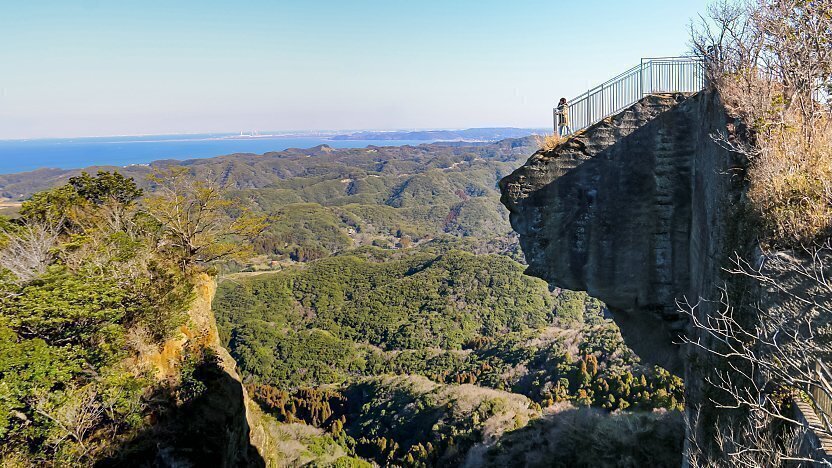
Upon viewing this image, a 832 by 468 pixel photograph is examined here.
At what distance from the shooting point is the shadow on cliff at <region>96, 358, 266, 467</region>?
33.6 feet

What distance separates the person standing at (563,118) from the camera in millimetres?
13367

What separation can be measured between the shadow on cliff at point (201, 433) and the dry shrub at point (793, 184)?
1223 centimetres

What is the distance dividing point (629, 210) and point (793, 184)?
498 centimetres

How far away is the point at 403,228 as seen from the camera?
136625mm

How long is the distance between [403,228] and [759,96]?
128 metres

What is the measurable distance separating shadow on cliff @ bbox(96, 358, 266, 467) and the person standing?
12.4 meters

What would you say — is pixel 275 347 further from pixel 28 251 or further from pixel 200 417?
pixel 200 417

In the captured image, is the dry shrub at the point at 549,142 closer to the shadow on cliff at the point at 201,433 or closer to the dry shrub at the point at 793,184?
the dry shrub at the point at 793,184

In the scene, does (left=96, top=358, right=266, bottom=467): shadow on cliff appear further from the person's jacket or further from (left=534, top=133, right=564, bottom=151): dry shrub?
the person's jacket

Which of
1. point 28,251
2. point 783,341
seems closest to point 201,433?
point 28,251

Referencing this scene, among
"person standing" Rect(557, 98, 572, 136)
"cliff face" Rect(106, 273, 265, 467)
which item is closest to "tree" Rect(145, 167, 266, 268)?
"cliff face" Rect(106, 273, 265, 467)

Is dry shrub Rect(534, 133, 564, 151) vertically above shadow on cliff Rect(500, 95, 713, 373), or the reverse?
dry shrub Rect(534, 133, 564, 151)

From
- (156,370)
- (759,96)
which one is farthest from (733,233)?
(156,370)

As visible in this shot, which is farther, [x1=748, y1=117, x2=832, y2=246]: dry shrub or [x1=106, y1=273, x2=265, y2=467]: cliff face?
[x1=106, y1=273, x2=265, y2=467]: cliff face
